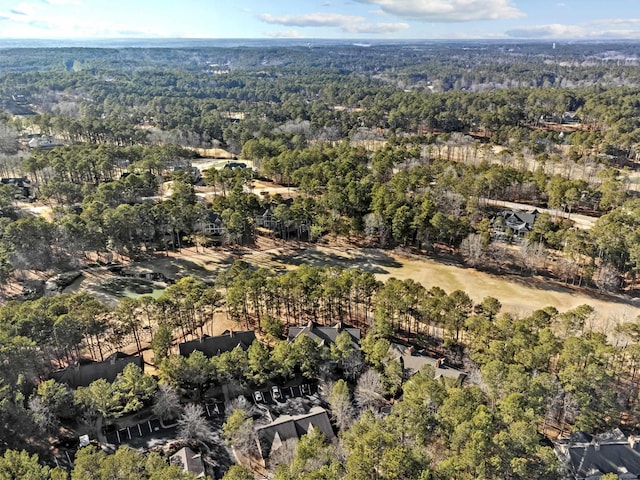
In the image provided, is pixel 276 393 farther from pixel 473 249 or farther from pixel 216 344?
pixel 473 249

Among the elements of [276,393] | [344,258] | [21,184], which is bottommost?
[276,393]

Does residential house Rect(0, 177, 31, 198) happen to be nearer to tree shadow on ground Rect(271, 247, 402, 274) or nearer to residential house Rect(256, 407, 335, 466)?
tree shadow on ground Rect(271, 247, 402, 274)

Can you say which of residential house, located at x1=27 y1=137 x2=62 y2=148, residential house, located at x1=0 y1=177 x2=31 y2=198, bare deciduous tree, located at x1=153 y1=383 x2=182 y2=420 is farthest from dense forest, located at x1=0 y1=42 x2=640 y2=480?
residential house, located at x1=0 y1=177 x2=31 y2=198

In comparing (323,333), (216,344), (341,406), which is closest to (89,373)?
(216,344)

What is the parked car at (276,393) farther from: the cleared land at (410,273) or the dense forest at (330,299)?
the cleared land at (410,273)

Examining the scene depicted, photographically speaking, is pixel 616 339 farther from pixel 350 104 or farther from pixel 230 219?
pixel 350 104

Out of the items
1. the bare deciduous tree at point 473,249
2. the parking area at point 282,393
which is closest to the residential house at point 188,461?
the parking area at point 282,393
